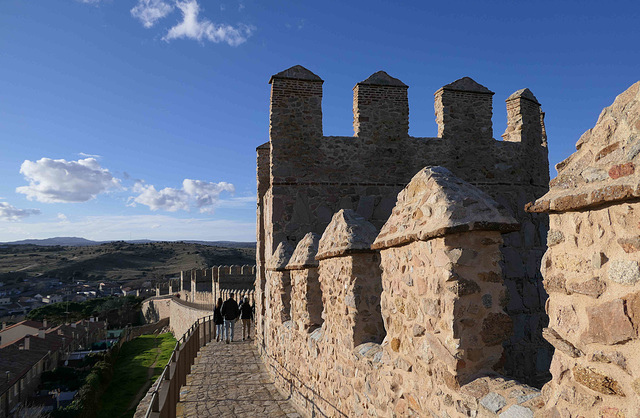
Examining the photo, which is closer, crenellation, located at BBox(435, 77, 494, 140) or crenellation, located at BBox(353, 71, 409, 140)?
crenellation, located at BBox(353, 71, 409, 140)

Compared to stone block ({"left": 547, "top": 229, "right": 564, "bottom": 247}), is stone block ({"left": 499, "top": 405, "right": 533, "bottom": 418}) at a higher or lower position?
lower

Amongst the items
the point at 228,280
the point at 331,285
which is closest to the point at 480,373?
the point at 331,285

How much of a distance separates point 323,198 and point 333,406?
464 centimetres

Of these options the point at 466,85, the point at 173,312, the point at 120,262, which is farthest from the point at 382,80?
the point at 120,262

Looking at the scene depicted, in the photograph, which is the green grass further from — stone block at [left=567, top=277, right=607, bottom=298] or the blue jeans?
stone block at [left=567, top=277, right=607, bottom=298]

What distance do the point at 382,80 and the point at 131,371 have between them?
2996 cm

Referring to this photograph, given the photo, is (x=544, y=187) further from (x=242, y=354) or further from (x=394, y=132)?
(x=242, y=354)

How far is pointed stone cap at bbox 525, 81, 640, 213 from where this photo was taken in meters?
1.96

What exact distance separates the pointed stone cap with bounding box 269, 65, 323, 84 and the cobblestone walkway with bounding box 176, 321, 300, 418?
606 cm

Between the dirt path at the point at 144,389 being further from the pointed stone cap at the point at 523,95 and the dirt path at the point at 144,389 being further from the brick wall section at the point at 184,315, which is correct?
the pointed stone cap at the point at 523,95

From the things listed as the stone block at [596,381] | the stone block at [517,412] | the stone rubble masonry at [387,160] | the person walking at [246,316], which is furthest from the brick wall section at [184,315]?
the stone block at [596,381]

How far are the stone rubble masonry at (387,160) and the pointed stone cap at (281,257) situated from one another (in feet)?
1.40

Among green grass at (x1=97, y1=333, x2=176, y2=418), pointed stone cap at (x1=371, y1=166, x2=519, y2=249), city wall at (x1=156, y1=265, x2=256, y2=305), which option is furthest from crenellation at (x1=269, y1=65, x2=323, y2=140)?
green grass at (x1=97, y1=333, x2=176, y2=418)

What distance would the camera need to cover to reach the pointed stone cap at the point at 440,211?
10.3ft
